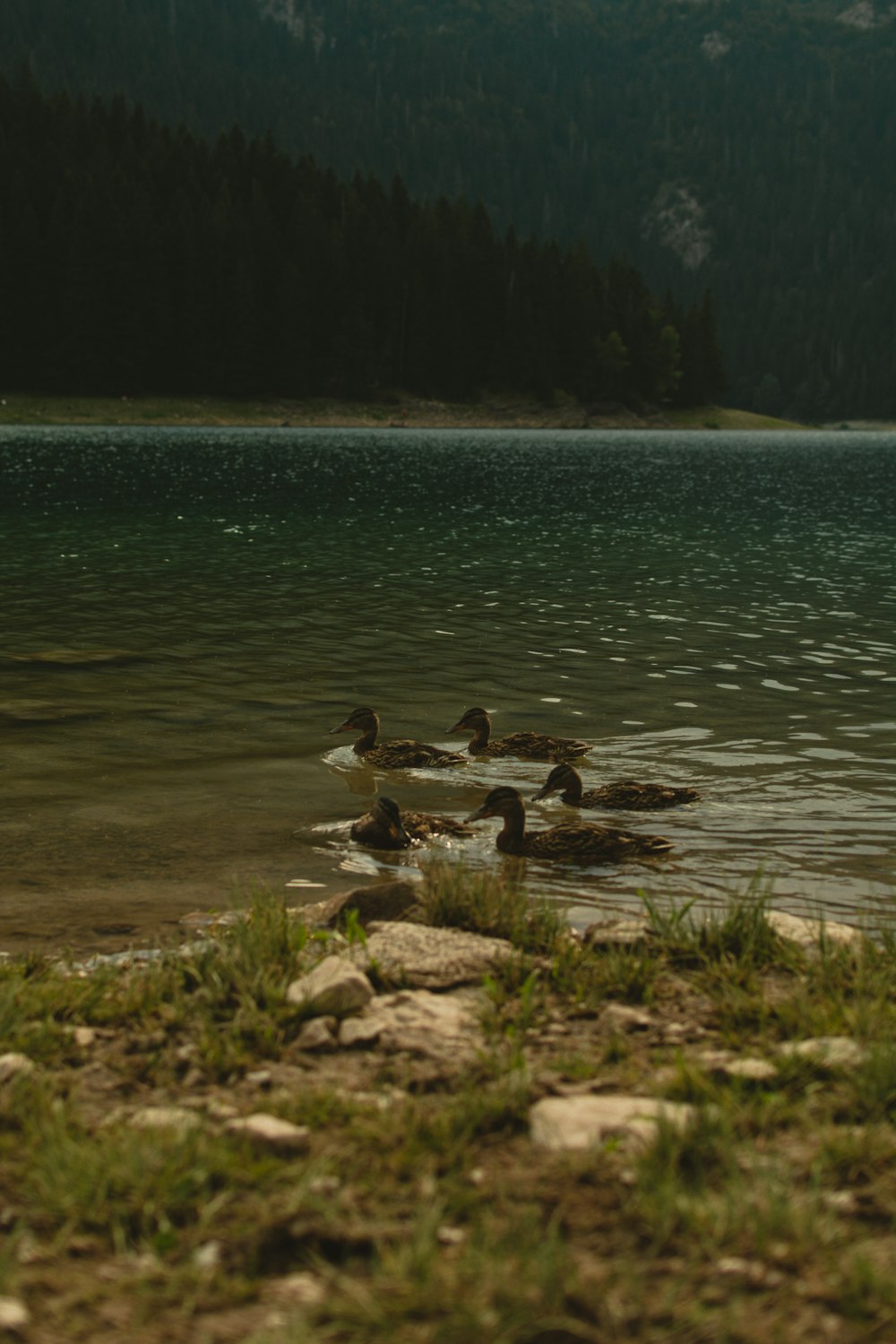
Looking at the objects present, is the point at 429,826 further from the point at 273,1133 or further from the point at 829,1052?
the point at 273,1133

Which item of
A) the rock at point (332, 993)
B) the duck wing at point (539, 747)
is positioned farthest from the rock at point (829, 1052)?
the duck wing at point (539, 747)

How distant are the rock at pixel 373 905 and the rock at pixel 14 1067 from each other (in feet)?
8.01

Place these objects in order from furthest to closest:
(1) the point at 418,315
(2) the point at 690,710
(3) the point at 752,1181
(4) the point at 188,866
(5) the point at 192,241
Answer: (1) the point at 418,315
(5) the point at 192,241
(2) the point at 690,710
(4) the point at 188,866
(3) the point at 752,1181

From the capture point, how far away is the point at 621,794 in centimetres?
1130

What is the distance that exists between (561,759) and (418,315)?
437 ft

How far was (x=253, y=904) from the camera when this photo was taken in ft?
22.8

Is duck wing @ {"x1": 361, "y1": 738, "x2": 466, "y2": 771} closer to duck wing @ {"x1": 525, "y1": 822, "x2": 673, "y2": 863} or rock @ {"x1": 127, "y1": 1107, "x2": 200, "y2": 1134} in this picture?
duck wing @ {"x1": 525, "y1": 822, "x2": 673, "y2": 863}

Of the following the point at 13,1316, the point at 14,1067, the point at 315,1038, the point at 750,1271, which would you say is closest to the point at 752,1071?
the point at 750,1271

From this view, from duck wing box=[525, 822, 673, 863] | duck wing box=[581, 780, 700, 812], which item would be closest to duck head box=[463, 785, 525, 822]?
duck wing box=[525, 822, 673, 863]

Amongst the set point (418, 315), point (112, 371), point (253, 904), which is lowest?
point (253, 904)

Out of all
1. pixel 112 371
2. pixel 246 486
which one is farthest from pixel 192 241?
pixel 246 486

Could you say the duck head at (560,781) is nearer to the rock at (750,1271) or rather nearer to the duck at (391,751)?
the duck at (391,751)

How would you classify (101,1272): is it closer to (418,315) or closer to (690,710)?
(690,710)

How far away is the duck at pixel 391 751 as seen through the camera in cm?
1264
